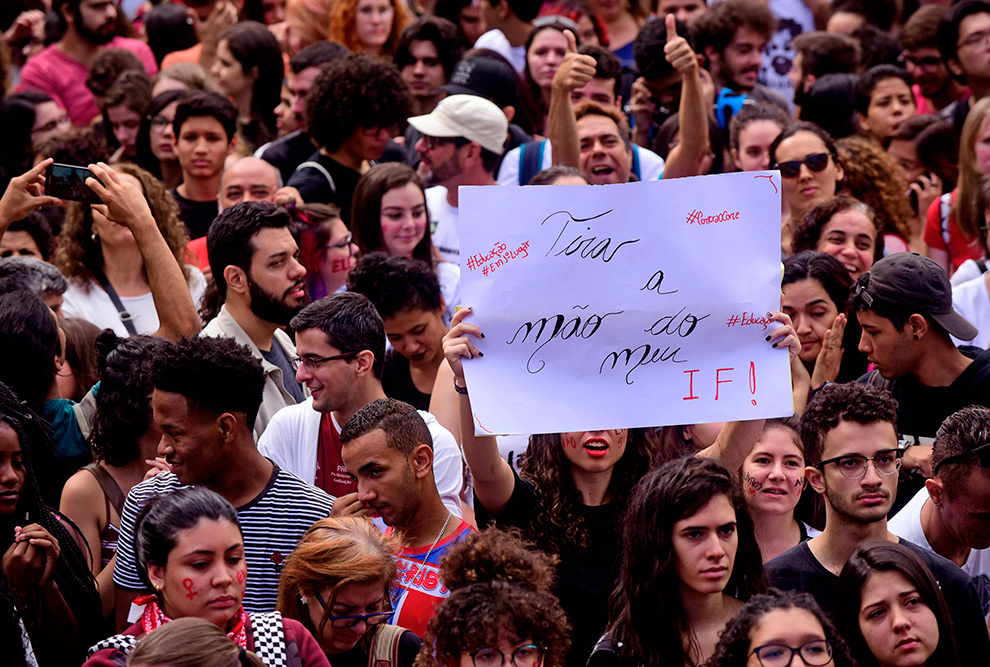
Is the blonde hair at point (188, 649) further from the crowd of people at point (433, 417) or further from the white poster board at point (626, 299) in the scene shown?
the white poster board at point (626, 299)

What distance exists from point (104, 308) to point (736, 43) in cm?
477

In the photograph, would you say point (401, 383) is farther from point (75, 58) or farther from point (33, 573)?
point (75, 58)

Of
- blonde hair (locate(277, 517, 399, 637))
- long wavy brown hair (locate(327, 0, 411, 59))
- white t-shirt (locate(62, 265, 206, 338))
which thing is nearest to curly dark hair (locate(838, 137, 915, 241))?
white t-shirt (locate(62, 265, 206, 338))

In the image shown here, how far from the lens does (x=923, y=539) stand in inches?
205

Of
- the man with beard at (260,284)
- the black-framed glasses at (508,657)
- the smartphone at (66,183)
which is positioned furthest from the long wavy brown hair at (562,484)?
the smartphone at (66,183)

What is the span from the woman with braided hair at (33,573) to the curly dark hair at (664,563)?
5.81ft

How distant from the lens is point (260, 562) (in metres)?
4.87

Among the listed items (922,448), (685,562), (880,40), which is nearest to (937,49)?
(880,40)

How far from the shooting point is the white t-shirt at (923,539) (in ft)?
16.0

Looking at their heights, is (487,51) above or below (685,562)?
above

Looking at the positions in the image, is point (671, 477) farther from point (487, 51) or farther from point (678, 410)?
point (487, 51)

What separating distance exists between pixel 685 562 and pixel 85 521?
2.25 metres

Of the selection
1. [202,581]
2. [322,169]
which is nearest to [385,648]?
[202,581]

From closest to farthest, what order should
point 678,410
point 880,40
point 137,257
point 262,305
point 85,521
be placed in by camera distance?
point 678,410 < point 85,521 < point 262,305 < point 137,257 < point 880,40
